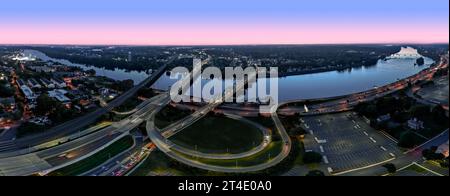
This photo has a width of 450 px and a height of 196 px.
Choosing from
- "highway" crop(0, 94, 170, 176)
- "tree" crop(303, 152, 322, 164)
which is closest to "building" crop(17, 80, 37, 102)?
"highway" crop(0, 94, 170, 176)

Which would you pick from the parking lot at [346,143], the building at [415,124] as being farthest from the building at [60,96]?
the building at [415,124]

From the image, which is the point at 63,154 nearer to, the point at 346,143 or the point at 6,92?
the point at 346,143

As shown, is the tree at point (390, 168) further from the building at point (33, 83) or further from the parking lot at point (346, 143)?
the building at point (33, 83)

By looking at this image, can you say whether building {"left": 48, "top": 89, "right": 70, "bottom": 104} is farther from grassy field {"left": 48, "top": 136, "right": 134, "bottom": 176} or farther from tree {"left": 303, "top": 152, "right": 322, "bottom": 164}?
tree {"left": 303, "top": 152, "right": 322, "bottom": 164}

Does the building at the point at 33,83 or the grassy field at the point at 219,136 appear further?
the building at the point at 33,83

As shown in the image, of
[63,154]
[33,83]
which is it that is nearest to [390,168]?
[63,154]
